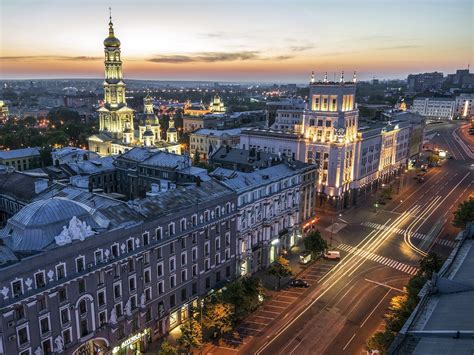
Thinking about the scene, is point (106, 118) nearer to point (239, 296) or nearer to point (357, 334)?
point (239, 296)

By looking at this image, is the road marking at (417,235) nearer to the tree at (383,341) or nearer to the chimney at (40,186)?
the tree at (383,341)

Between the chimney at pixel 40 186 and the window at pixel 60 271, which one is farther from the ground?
the chimney at pixel 40 186

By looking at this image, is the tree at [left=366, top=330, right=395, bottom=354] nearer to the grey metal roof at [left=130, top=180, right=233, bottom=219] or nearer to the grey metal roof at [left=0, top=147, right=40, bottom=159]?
the grey metal roof at [left=130, top=180, right=233, bottom=219]

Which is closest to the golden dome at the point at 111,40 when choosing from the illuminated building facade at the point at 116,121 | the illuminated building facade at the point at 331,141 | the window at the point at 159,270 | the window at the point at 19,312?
the illuminated building facade at the point at 116,121

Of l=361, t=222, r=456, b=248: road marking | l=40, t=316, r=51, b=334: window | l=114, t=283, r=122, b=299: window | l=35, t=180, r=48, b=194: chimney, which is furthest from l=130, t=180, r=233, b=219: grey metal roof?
l=361, t=222, r=456, b=248: road marking

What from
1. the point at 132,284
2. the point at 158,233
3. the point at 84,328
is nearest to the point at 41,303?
the point at 84,328

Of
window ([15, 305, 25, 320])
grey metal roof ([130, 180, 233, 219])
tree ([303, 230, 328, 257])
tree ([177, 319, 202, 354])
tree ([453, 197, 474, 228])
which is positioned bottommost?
tree ([177, 319, 202, 354])

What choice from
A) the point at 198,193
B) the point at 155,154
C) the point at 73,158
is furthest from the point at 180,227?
the point at 73,158
